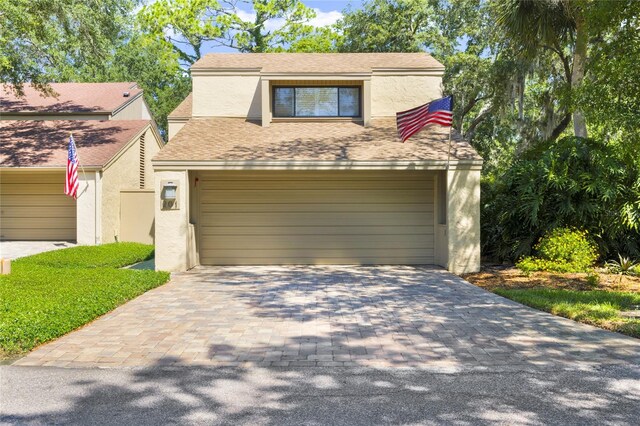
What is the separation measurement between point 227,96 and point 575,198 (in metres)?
9.10

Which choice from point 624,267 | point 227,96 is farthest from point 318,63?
point 624,267

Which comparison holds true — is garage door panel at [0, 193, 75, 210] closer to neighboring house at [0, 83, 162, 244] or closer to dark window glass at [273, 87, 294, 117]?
neighboring house at [0, 83, 162, 244]

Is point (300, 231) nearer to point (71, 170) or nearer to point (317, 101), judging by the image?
point (317, 101)

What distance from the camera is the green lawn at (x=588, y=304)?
6.20 meters

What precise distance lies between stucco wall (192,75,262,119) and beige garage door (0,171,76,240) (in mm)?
6445

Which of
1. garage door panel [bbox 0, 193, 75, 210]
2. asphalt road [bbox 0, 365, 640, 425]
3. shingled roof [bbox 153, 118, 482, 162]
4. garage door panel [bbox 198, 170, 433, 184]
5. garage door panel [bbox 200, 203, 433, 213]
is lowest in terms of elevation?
asphalt road [bbox 0, 365, 640, 425]

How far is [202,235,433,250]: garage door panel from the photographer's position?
12406 millimetres

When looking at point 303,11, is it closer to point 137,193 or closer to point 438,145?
point 137,193

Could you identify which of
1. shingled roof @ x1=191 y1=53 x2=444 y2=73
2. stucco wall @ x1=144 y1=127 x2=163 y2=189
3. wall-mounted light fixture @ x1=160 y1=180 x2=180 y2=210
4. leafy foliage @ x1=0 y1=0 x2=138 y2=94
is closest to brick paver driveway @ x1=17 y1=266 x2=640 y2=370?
wall-mounted light fixture @ x1=160 y1=180 x2=180 y2=210

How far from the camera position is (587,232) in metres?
10.7

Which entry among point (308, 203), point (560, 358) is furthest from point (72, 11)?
point (560, 358)

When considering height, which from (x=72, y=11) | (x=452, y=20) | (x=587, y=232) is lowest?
(x=587, y=232)

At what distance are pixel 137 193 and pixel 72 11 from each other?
6.37 m

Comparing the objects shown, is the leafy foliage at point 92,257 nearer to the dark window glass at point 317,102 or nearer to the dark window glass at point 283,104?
the dark window glass at point 283,104
